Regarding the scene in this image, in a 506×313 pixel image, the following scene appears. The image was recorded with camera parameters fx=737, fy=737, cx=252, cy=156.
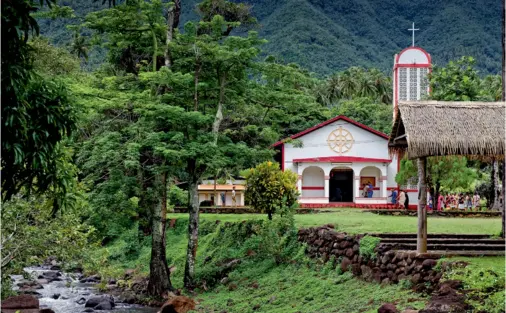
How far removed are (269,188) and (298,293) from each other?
24.9 ft

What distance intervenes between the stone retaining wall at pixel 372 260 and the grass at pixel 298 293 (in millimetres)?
267

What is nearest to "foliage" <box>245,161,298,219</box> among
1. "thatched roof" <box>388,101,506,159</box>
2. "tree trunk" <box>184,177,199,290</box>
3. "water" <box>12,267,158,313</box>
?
"tree trunk" <box>184,177,199,290</box>

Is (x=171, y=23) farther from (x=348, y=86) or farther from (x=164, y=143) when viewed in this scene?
(x=348, y=86)

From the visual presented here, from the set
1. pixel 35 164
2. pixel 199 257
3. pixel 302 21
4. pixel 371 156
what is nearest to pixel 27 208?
pixel 35 164

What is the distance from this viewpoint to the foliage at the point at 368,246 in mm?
16516

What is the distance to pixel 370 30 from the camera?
11138cm

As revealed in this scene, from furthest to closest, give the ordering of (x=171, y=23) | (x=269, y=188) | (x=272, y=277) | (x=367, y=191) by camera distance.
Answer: (x=367, y=191), (x=269, y=188), (x=171, y=23), (x=272, y=277)

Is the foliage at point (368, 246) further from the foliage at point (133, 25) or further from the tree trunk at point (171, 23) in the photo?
the tree trunk at point (171, 23)

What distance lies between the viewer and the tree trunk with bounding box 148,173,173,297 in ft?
73.7

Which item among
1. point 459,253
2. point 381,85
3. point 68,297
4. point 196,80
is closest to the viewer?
point 459,253

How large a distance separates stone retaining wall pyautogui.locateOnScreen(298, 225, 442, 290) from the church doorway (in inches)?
998

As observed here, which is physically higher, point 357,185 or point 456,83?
point 456,83

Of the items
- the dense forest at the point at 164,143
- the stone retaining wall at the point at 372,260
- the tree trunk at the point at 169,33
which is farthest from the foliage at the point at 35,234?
the tree trunk at the point at 169,33

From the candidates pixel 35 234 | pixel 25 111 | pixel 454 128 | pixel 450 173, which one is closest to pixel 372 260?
pixel 454 128
